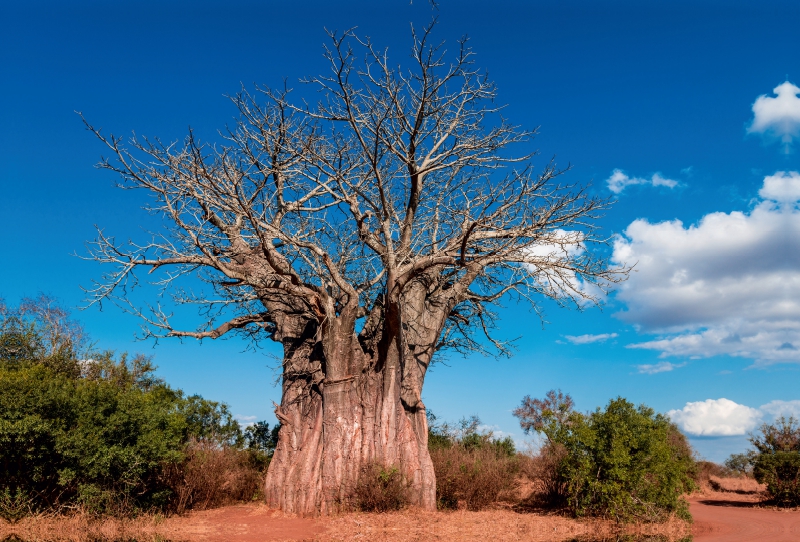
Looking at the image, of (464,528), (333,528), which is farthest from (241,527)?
(464,528)

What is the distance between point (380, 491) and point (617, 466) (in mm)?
3731

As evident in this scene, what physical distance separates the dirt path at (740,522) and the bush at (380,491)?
4718 mm

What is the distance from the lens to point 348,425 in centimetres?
1014

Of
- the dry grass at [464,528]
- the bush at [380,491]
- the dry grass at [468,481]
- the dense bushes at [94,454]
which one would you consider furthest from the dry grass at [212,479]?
the dry grass at [468,481]

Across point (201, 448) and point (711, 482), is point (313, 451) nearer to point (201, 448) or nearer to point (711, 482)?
point (201, 448)

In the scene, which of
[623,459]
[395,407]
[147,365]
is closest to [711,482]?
[623,459]

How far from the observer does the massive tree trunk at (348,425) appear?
32.2 feet

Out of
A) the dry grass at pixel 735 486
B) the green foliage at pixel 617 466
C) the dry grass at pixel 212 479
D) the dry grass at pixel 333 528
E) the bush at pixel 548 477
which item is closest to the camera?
the dry grass at pixel 333 528

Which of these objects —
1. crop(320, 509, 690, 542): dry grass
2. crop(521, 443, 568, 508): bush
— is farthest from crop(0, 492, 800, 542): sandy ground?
crop(521, 443, 568, 508): bush

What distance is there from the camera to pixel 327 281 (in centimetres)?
1108

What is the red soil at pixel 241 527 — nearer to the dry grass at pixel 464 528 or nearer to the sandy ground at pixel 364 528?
the sandy ground at pixel 364 528

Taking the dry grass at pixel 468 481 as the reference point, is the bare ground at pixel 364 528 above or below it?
below

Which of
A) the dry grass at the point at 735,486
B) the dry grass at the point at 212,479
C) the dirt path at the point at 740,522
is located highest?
the dry grass at the point at 212,479

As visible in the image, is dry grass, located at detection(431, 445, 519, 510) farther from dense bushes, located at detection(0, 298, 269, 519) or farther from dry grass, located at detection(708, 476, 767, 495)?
dry grass, located at detection(708, 476, 767, 495)
